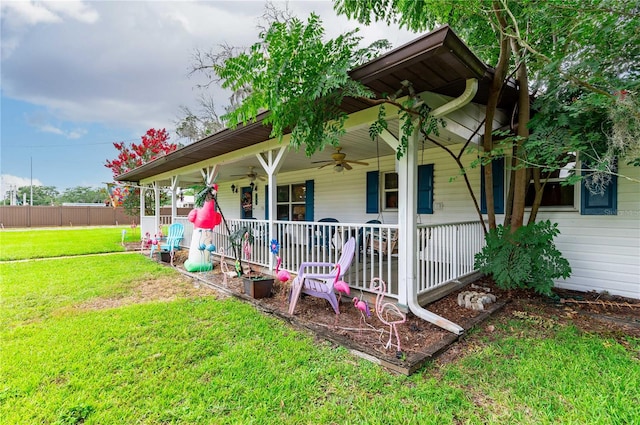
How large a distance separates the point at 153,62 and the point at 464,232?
1471 cm

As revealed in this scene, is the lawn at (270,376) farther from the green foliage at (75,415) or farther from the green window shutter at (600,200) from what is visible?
the green window shutter at (600,200)

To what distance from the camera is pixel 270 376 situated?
240 cm

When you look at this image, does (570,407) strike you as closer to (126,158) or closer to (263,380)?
(263,380)

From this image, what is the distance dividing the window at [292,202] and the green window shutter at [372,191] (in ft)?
8.38

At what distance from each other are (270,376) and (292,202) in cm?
733

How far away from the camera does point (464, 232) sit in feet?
15.4

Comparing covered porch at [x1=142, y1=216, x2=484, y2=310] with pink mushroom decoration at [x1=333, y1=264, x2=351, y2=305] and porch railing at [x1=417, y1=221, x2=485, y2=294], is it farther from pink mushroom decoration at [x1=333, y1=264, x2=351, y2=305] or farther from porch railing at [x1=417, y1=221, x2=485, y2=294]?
pink mushroom decoration at [x1=333, y1=264, x2=351, y2=305]

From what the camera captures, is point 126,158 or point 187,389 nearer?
point 187,389

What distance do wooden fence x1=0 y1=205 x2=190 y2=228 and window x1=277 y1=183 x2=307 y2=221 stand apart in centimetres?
1538

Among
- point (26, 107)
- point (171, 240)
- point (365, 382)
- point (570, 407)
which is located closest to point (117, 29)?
point (171, 240)

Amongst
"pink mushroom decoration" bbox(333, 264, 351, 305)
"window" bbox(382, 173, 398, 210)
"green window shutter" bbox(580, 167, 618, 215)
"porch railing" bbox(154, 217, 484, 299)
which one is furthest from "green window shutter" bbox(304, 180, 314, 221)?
"green window shutter" bbox(580, 167, 618, 215)

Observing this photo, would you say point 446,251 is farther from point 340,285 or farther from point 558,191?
point 558,191

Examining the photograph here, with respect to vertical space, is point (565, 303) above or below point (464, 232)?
below

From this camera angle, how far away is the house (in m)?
2.92
